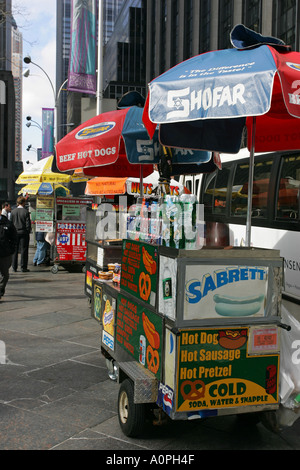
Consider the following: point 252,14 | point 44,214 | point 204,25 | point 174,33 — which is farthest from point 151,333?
point 174,33

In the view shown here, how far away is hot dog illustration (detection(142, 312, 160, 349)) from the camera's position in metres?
3.73

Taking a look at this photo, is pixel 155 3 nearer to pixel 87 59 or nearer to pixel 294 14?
pixel 294 14

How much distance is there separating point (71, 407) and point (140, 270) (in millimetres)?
1483

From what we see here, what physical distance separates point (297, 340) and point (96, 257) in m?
4.48

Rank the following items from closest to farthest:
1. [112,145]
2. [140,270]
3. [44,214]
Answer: [140,270]
[112,145]
[44,214]

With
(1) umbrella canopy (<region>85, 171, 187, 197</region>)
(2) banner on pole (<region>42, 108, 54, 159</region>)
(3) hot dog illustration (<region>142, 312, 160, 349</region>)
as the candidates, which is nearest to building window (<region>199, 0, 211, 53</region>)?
(2) banner on pole (<region>42, 108, 54, 159</region>)

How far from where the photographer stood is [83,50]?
14.3 metres

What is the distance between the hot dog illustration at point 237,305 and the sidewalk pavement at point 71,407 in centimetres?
108

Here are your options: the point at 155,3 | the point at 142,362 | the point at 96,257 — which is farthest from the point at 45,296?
the point at 155,3

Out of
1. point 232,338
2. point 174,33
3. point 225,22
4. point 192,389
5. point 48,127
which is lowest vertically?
point 192,389

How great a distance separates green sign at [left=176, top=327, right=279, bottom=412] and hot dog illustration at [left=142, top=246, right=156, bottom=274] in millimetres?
632

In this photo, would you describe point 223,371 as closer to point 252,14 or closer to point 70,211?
point 70,211

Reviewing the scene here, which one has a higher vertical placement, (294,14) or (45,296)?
(294,14)
